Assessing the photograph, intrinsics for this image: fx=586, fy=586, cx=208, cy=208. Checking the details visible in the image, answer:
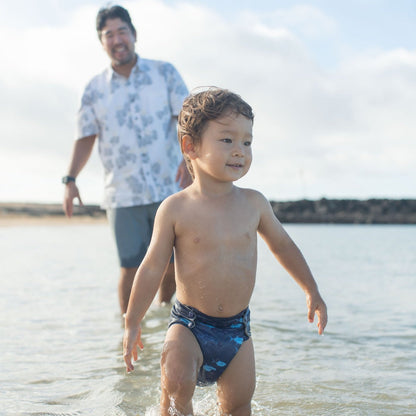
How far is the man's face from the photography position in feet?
14.9

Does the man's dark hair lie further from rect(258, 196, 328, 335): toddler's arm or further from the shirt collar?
rect(258, 196, 328, 335): toddler's arm

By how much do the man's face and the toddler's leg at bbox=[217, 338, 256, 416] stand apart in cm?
282

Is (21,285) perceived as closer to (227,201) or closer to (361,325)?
(361,325)

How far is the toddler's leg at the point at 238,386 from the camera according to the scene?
2.58m

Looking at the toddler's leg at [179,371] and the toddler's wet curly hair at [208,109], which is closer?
the toddler's leg at [179,371]

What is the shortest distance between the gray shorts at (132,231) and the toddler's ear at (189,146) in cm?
197

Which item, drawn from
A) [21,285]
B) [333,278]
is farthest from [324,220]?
[21,285]

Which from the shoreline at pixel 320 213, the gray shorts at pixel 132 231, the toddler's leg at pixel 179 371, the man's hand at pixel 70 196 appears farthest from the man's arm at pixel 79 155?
the shoreline at pixel 320 213

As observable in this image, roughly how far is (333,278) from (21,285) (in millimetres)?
5033

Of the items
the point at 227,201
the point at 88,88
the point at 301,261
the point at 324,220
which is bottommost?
the point at 324,220

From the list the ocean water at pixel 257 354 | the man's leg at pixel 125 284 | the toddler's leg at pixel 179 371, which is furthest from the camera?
the man's leg at pixel 125 284

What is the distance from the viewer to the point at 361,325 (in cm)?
554

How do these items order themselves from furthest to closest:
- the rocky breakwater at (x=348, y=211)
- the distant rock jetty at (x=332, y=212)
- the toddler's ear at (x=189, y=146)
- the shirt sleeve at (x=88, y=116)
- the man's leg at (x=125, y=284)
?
1. the rocky breakwater at (x=348, y=211)
2. the distant rock jetty at (x=332, y=212)
3. the shirt sleeve at (x=88, y=116)
4. the man's leg at (x=125, y=284)
5. the toddler's ear at (x=189, y=146)

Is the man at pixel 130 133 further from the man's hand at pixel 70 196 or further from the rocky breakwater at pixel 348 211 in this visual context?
the rocky breakwater at pixel 348 211
